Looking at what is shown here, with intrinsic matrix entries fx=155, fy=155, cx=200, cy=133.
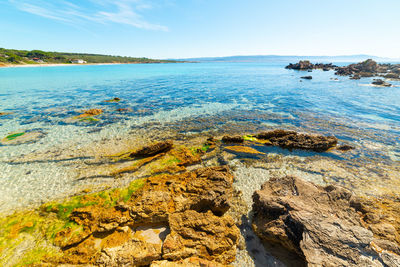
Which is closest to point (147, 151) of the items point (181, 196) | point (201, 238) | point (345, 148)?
point (181, 196)

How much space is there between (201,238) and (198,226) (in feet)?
1.64

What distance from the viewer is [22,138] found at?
55.3 ft

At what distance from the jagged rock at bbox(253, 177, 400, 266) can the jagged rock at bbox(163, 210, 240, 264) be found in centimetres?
170

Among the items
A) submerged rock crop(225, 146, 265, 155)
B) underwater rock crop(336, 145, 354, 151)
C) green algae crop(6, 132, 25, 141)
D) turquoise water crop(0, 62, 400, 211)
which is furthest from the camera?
green algae crop(6, 132, 25, 141)

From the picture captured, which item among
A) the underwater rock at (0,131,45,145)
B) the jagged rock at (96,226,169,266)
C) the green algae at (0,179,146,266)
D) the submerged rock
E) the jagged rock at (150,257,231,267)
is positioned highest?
the underwater rock at (0,131,45,145)

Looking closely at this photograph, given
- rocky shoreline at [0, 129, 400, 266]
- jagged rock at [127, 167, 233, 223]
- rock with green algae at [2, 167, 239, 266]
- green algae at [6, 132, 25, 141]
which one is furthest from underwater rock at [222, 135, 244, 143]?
green algae at [6, 132, 25, 141]

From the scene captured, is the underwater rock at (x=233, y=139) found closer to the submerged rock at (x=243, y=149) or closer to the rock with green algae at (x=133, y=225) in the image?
the submerged rock at (x=243, y=149)

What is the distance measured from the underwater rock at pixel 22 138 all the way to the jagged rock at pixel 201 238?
19.1 metres

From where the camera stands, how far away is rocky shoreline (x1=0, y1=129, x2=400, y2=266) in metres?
6.16

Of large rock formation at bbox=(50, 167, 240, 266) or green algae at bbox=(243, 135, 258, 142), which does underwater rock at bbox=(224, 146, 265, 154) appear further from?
large rock formation at bbox=(50, 167, 240, 266)

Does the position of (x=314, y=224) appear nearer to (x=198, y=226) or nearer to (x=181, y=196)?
(x=198, y=226)

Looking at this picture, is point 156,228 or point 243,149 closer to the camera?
point 156,228

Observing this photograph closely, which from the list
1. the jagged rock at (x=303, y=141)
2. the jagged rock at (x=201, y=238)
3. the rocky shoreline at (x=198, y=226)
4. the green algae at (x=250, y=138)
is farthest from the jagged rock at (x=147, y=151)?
the jagged rock at (x=303, y=141)

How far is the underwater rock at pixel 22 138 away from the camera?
16078 mm
